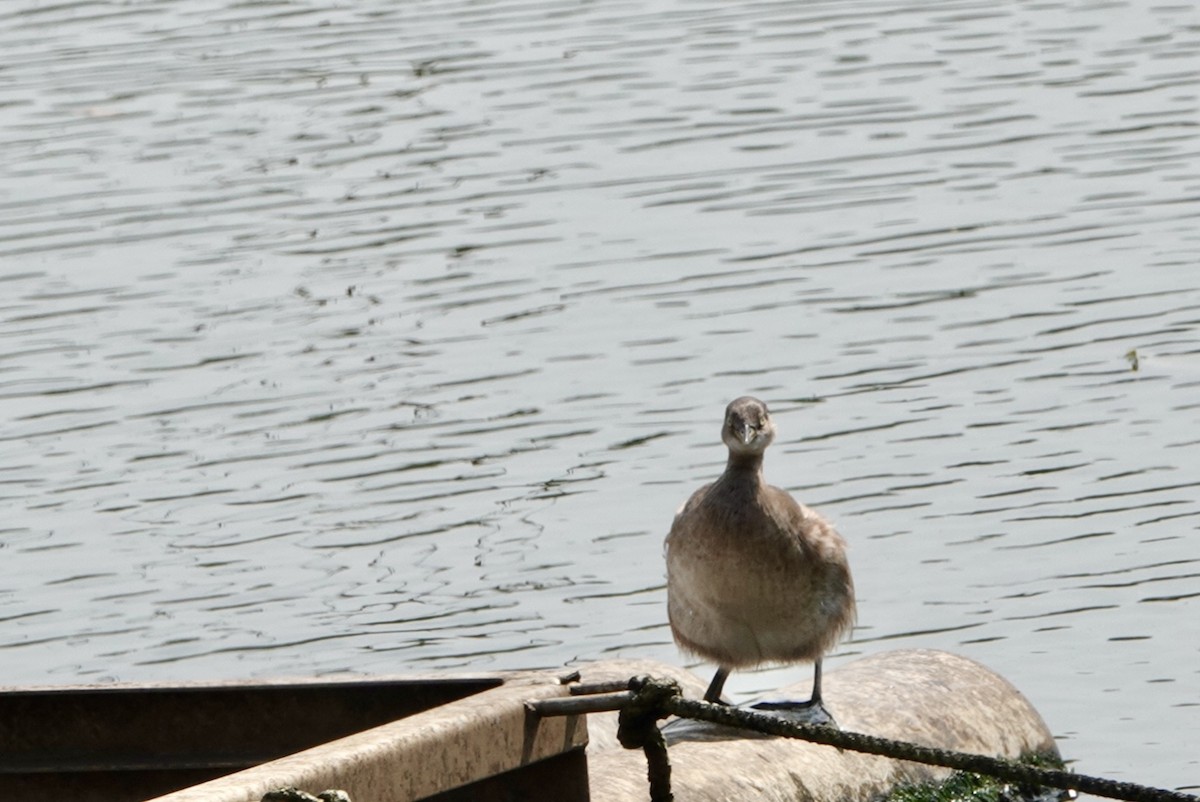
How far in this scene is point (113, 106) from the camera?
2430 centimetres

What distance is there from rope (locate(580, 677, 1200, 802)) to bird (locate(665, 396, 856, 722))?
7.15 ft

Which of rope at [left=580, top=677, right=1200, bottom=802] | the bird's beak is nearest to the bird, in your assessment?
the bird's beak

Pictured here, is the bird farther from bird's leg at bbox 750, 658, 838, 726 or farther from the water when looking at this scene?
the water

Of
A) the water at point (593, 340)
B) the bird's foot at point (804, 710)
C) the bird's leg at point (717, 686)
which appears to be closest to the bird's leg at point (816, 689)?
the bird's foot at point (804, 710)

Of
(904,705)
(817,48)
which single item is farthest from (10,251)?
(904,705)

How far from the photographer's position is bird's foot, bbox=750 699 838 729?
7.74m

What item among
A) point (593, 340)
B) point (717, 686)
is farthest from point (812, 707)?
point (593, 340)

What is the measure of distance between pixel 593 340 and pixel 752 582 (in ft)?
24.7

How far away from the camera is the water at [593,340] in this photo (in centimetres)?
1100

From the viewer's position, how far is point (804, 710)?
7852 mm

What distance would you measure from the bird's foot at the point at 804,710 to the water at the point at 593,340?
1478mm

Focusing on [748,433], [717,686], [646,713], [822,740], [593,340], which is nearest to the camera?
[822,740]

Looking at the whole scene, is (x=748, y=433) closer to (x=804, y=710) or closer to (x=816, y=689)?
(x=816, y=689)

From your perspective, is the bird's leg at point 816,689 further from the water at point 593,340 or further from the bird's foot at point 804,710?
the water at point 593,340
